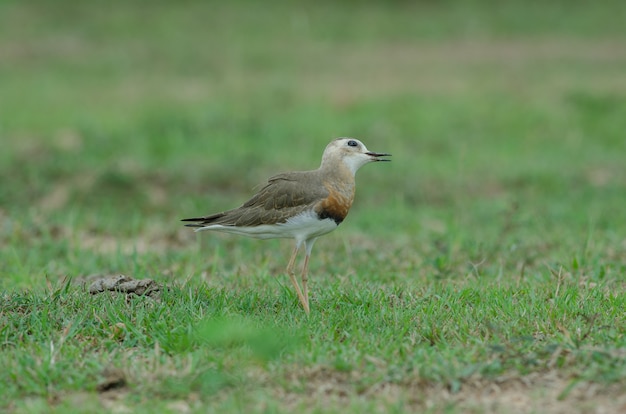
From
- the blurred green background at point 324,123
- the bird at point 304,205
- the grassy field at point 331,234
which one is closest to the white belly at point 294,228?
the bird at point 304,205

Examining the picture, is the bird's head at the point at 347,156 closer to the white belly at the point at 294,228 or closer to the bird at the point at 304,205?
the bird at the point at 304,205

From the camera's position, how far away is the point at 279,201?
566 cm

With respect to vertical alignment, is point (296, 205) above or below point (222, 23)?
below

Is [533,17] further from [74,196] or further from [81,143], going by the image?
[74,196]

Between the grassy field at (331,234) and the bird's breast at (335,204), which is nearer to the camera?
the grassy field at (331,234)

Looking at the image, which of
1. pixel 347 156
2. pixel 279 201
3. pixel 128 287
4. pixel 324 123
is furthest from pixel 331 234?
pixel 324 123

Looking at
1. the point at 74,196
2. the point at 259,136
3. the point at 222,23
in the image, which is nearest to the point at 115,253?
the point at 74,196

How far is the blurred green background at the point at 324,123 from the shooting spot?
8.39 metres

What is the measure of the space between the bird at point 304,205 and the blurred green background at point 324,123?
152 cm

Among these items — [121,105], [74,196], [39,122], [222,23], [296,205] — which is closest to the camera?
[296,205]

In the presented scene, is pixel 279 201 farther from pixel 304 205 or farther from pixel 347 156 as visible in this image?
pixel 347 156

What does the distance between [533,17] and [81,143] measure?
15.2 metres

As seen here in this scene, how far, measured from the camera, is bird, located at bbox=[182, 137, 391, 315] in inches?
219

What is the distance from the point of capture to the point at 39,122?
13.7 m
